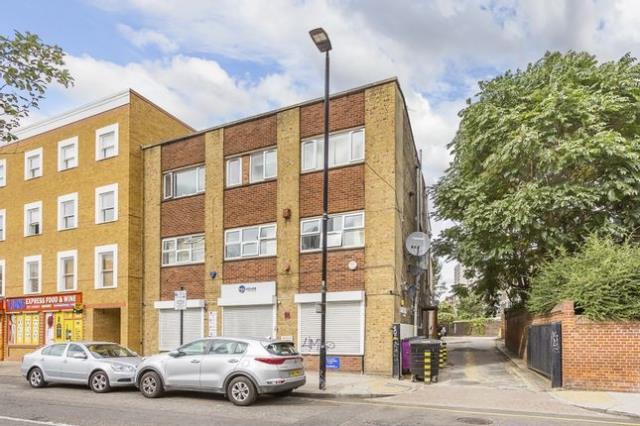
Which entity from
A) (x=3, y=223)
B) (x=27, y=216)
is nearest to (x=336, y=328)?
(x=27, y=216)

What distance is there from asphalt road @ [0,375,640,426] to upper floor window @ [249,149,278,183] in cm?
917

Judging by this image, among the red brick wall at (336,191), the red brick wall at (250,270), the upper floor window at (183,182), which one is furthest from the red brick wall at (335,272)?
the upper floor window at (183,182)

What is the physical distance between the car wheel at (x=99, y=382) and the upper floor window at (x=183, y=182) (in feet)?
30.1

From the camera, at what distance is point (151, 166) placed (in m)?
24.0

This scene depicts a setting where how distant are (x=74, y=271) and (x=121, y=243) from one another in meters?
3.28

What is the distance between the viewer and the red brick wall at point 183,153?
22.7 meters

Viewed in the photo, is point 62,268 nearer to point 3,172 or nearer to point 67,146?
point 67,146

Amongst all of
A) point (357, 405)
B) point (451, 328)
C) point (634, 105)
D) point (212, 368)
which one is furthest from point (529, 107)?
point (451, 328)

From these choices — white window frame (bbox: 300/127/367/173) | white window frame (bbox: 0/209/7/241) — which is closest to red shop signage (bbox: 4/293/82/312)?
white window frame (bbox: 0/209/7/241)

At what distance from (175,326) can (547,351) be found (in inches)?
527

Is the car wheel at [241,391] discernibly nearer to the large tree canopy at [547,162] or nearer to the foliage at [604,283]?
the foliage at [604,283]

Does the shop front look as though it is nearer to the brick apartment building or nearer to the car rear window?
the brick apartment building

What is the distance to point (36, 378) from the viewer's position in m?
15.9

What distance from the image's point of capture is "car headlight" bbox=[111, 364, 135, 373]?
14539 mm
